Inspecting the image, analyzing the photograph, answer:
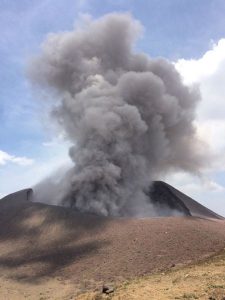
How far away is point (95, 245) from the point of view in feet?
101

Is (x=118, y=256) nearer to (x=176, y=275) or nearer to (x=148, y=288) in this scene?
(x=176, y=275)

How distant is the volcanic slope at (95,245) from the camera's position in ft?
88.4

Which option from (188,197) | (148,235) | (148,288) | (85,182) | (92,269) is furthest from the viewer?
(188,197)

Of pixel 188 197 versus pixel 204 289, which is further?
pixel 188 197

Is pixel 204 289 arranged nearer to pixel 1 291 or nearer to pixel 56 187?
pixel 1 291

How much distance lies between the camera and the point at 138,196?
164 feet

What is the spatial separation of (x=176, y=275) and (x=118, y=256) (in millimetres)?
7604

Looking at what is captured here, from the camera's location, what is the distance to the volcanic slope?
1061 inches

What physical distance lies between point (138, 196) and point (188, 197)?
23.2 feet

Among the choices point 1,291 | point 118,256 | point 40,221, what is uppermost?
point 40,221

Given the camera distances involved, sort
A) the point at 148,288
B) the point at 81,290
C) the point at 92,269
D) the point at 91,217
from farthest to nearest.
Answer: the point at 91,217, the point at 92,269, the point at 81,290, the point at 148,288

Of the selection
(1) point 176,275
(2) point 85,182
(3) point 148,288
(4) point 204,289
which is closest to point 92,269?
(1) point 176,275

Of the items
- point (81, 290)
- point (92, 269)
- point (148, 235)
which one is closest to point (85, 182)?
point (148, 235)

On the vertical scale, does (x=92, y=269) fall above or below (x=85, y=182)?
below
